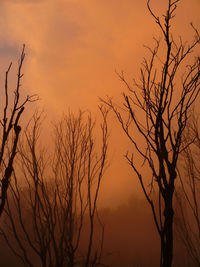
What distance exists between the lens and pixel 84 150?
10.1 feet

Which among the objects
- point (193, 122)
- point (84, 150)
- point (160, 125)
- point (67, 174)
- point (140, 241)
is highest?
point (193, 122)

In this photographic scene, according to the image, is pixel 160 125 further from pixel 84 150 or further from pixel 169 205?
pixel 84 150

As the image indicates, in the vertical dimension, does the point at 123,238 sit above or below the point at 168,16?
below

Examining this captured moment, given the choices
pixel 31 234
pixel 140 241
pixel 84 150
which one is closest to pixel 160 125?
pixel 84 150

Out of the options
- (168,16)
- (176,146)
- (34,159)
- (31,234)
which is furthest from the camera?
(31,234)

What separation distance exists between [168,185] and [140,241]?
53.4 ft

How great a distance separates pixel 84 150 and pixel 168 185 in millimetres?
2033

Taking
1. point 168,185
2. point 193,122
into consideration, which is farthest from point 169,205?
point 193,122

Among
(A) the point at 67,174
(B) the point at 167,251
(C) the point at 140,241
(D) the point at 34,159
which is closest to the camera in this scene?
(B) the point at 167,251

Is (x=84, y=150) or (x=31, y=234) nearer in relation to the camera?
(x=84, y=150)

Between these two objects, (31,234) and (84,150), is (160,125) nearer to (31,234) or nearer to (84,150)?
(84,150)

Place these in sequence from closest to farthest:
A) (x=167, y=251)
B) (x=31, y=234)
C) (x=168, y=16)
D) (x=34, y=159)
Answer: (x=167, y=251), (x=168, y=16), (x=34, y=159), (x=31, y=234)

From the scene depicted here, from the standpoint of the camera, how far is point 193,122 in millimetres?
3873

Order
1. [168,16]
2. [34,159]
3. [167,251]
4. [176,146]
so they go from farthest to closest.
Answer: [34,159] < [168,16] < [176,146] < [167,251]
